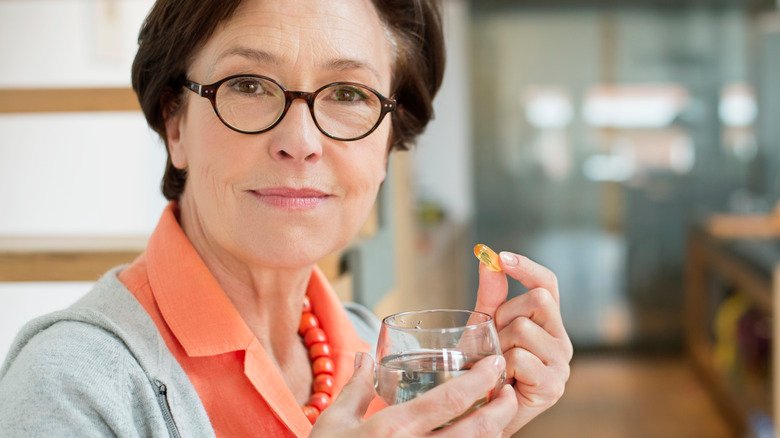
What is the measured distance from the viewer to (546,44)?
21.1 feet

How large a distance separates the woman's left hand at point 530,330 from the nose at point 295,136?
0.24 meters

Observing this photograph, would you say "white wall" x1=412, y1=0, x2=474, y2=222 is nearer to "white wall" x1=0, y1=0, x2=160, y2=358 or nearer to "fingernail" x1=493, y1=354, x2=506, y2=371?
"white wall" x1=0, y1=0, x2=160, y2=358

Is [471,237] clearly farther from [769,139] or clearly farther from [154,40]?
[154,40]

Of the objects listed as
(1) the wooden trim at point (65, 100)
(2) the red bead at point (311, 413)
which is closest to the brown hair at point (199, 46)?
(2) the red bead at point (311, 413)

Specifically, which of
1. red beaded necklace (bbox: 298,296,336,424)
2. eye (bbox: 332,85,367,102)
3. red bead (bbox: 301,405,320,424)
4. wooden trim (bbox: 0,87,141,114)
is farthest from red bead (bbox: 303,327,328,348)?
wooden trim (bbox: 0,87,141,114)

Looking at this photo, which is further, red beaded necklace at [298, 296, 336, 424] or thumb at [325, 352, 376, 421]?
red beaded necklace at [298, 296, 336, 424]

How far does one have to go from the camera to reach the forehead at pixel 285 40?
1.02m

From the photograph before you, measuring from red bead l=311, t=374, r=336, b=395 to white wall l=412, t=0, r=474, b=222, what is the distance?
517 cm

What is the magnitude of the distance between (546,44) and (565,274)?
1.63m

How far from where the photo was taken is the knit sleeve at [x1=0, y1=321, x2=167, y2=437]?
861 millimetres

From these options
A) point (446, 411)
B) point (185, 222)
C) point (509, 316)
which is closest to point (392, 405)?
point (446, 411)

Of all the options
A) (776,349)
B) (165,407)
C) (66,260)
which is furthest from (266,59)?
(776,349)

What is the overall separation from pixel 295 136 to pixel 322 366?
0.37 meters

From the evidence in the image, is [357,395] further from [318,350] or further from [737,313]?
[737,313]
